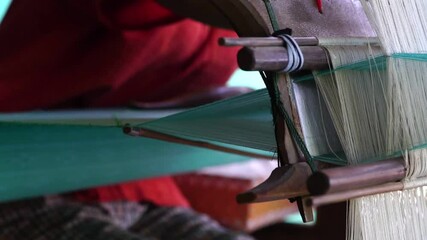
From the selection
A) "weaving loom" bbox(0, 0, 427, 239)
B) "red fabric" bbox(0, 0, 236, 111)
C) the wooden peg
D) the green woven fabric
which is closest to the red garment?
"red fabric" bbox(0, 0, 236, 111)

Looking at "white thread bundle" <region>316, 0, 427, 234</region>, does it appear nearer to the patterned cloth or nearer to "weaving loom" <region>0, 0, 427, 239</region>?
"weaving loom" <region>0, 0, 427, 239</region>

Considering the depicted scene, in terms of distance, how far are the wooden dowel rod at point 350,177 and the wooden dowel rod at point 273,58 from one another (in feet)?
0.32

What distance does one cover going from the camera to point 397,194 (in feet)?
1.73

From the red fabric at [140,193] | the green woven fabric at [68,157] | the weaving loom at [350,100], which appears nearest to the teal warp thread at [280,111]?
the weaving loom at [350,100]

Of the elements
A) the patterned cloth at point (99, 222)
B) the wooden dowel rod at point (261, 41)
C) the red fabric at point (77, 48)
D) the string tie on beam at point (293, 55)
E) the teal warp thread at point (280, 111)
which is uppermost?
the red fabric at point (77, 48)

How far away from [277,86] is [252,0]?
0.08 meters

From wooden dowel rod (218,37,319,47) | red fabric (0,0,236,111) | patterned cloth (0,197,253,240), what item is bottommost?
patterned cloth (0,197,253,240)

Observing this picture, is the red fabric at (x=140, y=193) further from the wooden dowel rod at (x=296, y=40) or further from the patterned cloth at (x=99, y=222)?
the wooden dowel rod at (x=296, y=40)

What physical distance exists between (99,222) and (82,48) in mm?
283

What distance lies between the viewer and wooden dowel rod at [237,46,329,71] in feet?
1.51

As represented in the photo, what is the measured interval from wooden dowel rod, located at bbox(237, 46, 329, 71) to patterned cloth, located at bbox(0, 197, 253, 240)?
1.48 feet

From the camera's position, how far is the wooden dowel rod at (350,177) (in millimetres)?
395

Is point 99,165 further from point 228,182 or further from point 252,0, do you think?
point 228,182

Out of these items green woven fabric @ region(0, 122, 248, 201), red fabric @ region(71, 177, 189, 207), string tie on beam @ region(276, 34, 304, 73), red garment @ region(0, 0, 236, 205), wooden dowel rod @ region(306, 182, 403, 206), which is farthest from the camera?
red fabric @ region(71, 177, 189, 207)
